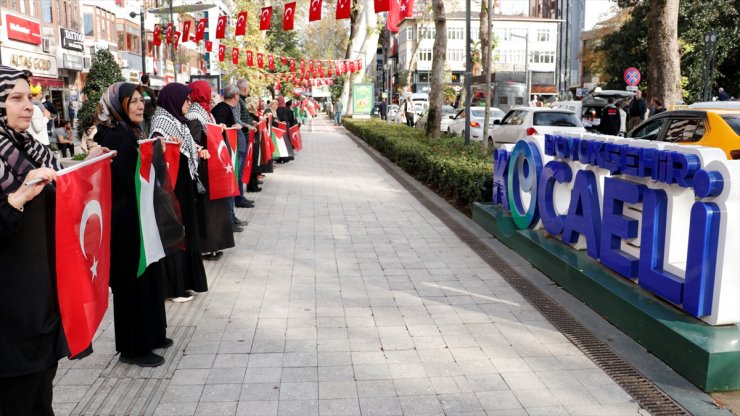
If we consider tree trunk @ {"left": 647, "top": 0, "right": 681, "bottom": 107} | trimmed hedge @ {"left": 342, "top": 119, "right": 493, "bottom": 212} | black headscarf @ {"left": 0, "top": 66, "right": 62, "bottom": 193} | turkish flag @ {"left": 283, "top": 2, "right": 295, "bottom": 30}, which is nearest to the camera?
black headscarf @ {"left": 0, "top": 66, "right": 62, "bottom": 193}

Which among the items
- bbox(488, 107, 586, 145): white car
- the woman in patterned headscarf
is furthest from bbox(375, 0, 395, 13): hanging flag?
the woman in patterned headscarf

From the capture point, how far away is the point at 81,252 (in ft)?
9.74

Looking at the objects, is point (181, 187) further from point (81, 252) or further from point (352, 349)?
point (81, 252)

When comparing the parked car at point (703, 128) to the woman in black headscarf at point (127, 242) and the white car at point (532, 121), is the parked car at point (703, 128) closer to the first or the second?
the woman in black headscarf at point (127, 242)

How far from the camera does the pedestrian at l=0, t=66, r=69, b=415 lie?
8.59 ft

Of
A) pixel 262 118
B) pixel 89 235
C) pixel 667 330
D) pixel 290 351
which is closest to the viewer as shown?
pixel 89 235

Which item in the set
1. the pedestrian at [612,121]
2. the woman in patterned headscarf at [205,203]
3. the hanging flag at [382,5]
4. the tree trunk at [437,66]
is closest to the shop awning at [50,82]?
the tree trunk at [437,66]

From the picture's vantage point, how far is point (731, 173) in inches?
155

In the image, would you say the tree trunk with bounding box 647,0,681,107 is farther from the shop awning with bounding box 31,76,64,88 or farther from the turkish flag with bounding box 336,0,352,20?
the shop awning with bounding box 31,76,64,88

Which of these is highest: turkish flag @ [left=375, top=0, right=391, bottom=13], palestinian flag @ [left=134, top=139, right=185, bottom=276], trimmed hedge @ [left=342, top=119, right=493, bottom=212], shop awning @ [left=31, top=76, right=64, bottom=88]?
turkish flag @ [left=375, top=0, right=391, bottom=13]

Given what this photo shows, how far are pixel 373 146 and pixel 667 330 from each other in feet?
63.9

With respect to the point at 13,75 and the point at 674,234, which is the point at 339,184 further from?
the point at 13,75

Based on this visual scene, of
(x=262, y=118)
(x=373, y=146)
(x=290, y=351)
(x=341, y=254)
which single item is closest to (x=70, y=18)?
(x=373, y=146)

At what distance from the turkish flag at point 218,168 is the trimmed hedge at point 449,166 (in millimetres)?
4015
